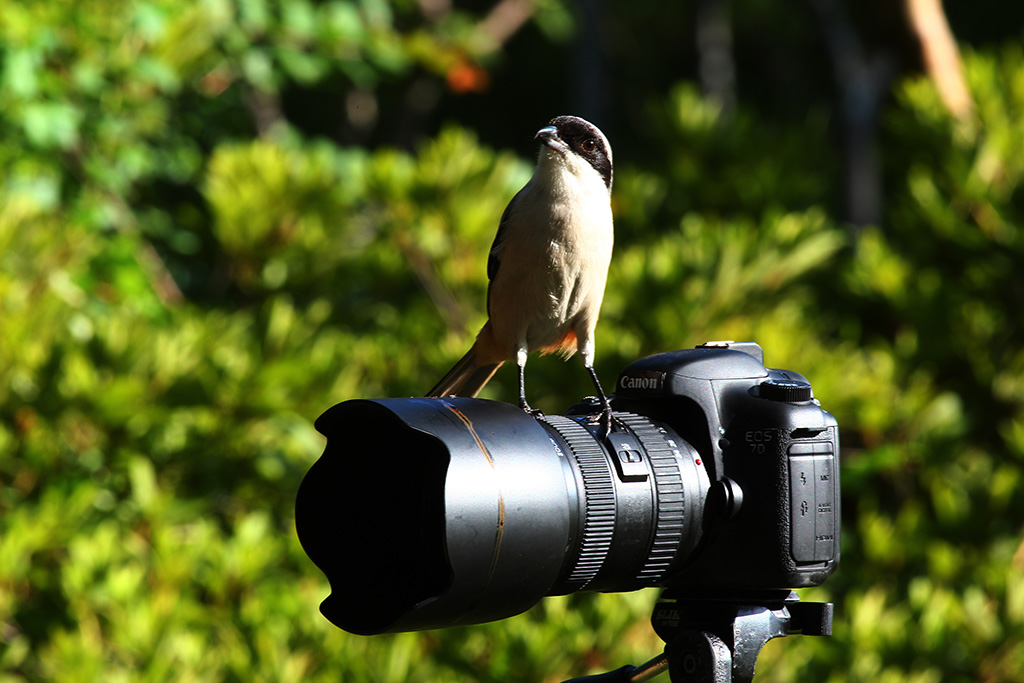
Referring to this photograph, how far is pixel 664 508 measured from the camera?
1.76 meters

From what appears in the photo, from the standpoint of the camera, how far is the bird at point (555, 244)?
2.01m

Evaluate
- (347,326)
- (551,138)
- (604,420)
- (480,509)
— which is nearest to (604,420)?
(604,420)

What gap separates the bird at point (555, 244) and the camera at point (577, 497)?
7.4 inches

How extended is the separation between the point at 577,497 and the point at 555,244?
56cm

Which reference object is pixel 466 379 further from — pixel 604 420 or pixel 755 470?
pixel 755 470

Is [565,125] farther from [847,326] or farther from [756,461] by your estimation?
[847,326]

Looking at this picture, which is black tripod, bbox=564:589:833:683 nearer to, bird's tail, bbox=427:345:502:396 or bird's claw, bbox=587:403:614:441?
bird's claw, bbox=587:403:614:441

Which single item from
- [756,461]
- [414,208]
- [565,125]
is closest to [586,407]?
[756,461]

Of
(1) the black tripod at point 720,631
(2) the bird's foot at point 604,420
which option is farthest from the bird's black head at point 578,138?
(1) the black tripod at point 720,631

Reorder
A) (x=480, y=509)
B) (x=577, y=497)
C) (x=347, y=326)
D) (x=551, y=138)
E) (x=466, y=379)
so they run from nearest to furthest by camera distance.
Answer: (x=480, y=509), (x=577, y=497), (x=551, y=138), (x=466, y=379), (x=347, y=326)

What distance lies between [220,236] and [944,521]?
2.82 metres

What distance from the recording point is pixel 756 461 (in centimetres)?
186

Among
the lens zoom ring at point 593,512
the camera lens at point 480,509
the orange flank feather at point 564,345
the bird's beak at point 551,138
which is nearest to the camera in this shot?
the camera lens at point 480,509

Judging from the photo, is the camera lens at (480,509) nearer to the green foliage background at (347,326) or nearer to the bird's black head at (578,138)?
the bird's black head at (578,138)
